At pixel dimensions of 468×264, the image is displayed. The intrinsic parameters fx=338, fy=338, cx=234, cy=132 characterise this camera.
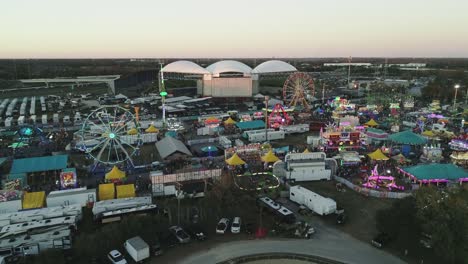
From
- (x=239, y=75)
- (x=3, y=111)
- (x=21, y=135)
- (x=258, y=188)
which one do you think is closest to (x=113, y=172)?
(x=258, y=188)

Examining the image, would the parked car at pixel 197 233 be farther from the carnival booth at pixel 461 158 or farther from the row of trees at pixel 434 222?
the carnival booth at pixel 461 158

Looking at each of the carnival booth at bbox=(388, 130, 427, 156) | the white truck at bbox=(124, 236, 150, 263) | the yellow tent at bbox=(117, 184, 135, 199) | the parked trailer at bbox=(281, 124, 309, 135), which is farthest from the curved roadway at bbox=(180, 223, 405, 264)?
the parked trailer at bbox=(281, 124, 309, 135)

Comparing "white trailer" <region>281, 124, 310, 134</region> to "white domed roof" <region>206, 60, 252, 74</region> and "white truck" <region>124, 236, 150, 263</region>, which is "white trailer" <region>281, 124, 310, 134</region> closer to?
Answer: "white truck" <region>124, 236, 150, 263</region>

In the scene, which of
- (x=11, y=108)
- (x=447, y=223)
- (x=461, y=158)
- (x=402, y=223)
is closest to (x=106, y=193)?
(x=402, y=223)

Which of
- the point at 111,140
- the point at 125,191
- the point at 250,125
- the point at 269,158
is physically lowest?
the point at 125,191

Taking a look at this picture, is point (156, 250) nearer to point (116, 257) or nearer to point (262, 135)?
point (116, 257)

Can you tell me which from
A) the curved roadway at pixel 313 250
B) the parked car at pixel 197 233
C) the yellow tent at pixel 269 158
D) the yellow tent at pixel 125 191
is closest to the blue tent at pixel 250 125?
the yellow tent at pixel 269 158

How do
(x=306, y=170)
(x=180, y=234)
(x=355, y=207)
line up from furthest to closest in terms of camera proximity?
1. (x=306, y=170)
2. (x=355, y=207)
3. (x=180, y=234)
